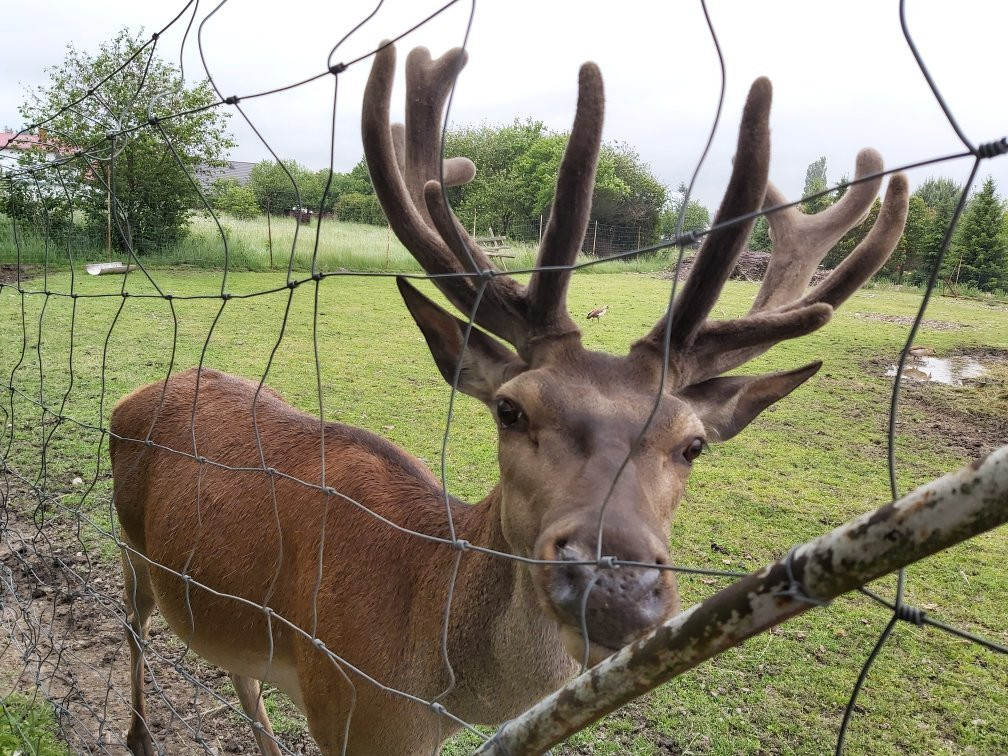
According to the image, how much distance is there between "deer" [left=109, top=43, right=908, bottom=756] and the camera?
1.71 metres

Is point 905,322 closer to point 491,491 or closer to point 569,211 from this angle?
point 491,491

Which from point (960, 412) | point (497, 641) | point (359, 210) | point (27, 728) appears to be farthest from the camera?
point (359, 210)

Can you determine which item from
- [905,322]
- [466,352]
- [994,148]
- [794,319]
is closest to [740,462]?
[794,319]

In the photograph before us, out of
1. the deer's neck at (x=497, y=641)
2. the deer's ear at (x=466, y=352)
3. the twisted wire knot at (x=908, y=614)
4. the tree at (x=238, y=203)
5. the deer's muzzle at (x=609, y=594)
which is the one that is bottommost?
the deer's neck at (x=497, y=641)

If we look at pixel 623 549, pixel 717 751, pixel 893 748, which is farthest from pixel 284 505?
pixel 893 748

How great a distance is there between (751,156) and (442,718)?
183 cm

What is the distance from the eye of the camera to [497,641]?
211cm

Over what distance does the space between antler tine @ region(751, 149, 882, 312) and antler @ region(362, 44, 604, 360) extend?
1043 mm

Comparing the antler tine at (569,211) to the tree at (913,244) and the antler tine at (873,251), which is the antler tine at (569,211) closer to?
the antler tine at (873,251)

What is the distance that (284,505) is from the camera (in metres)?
2.68

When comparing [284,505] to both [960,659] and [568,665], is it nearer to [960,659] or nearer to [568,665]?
[568,665]

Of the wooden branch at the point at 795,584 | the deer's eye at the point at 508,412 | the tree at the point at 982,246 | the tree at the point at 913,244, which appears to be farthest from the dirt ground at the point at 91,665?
the tree at the point at 913,244

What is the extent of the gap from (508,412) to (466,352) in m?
0.41

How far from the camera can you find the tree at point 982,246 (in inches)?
915
